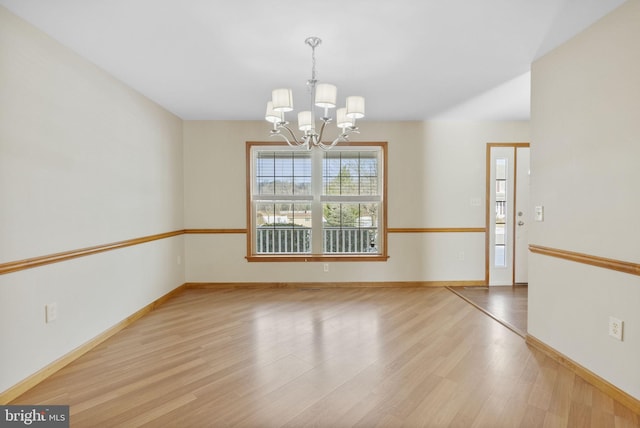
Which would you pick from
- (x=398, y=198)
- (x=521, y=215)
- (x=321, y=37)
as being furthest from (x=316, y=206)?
(x=521, y=215)

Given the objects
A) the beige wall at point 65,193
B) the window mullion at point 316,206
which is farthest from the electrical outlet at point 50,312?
the window mullion at point 316,206

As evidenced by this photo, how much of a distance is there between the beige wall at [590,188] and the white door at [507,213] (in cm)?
184

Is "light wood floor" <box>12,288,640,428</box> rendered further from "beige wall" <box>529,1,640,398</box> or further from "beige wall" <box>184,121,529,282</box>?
"beige wall" <box>184,121,529,282</box>

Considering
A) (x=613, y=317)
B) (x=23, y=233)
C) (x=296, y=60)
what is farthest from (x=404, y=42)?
(x=23, y=233)

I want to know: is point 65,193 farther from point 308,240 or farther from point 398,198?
point 398,198

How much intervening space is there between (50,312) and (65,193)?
0.83m

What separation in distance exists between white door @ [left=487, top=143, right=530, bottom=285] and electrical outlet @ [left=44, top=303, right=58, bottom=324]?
15.4 ft

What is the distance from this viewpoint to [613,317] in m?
1.85

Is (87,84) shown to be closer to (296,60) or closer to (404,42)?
(296,60)

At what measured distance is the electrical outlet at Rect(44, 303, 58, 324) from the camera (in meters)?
2.06

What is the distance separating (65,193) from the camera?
2217 millimetres

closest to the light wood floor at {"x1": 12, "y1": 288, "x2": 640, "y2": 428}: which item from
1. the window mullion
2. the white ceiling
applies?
the window mullion

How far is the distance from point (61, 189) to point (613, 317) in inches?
147

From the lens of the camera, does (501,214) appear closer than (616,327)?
No
